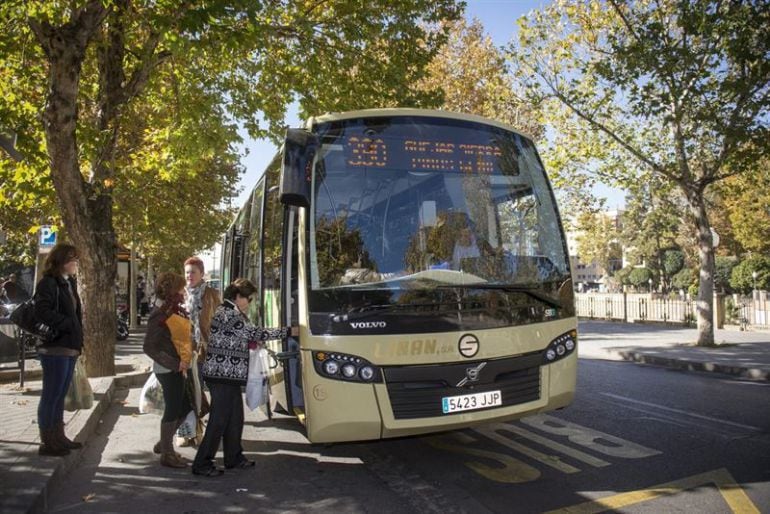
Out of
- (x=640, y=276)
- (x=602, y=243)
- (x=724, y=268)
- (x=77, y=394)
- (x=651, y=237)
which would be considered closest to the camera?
(x=77, y=394)

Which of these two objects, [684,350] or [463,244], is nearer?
[463,244]

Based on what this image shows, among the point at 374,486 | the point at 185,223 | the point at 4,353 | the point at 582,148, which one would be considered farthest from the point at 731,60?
the point at 185,223

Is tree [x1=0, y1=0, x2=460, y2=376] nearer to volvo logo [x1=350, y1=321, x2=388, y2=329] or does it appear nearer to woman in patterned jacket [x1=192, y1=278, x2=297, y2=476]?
woman in patterned jacket [x1=192, y1=278, x2=297, y2=476]

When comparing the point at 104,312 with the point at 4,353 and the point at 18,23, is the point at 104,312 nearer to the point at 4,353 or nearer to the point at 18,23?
the point at 4,353

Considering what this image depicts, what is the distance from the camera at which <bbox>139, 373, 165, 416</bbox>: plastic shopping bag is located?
657cm

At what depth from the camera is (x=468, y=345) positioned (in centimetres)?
525

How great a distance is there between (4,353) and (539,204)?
939 cm

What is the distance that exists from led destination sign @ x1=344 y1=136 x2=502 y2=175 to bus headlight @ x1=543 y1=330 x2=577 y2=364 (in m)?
1.59

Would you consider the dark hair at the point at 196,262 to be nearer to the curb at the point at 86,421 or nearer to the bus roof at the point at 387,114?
the curb at the point at 86,421

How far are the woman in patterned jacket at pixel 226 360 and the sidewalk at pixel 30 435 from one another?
3.97ft

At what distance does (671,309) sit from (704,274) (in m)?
8.29

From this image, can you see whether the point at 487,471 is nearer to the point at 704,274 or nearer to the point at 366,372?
the point at 366,372

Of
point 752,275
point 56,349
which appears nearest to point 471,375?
point 56,349

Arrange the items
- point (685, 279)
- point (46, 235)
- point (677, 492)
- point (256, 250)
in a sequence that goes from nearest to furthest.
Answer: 1. point (677, 492)
2. point (256, 250)
3. point (46, 235)
4. point (685, 279)
